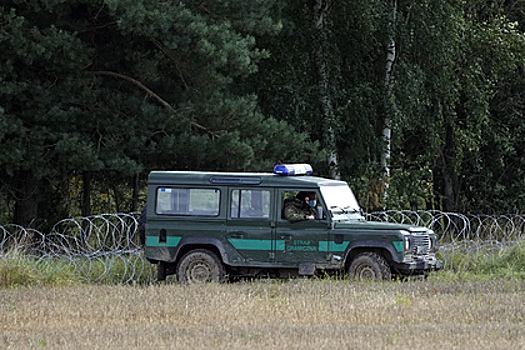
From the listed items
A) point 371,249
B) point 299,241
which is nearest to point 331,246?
point 299,241

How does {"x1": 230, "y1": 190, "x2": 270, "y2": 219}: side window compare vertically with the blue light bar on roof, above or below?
below

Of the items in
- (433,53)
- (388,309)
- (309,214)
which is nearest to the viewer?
(388,309)

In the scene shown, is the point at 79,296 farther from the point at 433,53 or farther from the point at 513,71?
the point at 513,71

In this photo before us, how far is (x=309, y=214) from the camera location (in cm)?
1656

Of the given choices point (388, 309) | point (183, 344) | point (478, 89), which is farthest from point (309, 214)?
point (478, 89)

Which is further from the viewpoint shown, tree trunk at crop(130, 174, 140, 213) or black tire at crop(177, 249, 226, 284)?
tree trunk at crop(130, 174, 140, 213)

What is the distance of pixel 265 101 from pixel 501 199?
827 centimetres

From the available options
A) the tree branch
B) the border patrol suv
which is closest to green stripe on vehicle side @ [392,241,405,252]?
the border patrol suv

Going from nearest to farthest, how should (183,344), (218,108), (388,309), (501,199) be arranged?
(183,344), (388,309), (218,108), (501,199)

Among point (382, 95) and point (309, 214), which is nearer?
point (309, 214)

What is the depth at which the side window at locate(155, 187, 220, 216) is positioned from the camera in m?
16.8

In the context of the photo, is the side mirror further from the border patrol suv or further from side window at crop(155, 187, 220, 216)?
side window at crop(155, 187, 220, 216)

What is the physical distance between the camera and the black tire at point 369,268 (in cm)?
1614

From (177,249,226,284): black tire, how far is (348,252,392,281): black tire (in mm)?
2291
